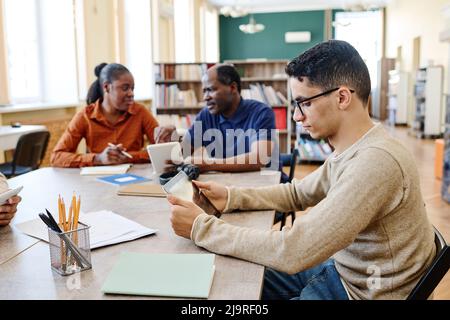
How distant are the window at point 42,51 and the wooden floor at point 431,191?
305 centimetres

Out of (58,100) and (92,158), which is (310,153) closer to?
(58,100)

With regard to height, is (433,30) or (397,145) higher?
(433,30)

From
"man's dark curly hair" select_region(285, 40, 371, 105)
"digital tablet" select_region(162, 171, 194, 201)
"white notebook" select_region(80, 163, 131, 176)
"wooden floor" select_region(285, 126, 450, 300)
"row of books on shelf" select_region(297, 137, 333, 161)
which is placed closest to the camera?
"man's dark curly hair" select_region(285, 40, 371, 105)

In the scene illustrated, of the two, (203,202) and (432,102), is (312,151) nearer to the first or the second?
(432,102)

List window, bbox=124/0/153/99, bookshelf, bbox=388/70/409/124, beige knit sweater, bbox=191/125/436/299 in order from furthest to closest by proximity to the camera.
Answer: bookshelf, bbox=388/70/409/124, window, bbox=124/0/153/99, beige knit sweater, bbox=191/125/436/299

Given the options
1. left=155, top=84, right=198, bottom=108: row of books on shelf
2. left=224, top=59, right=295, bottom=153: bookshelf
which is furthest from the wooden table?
left=224, top=59, right=295, bottom=153: bookshelf

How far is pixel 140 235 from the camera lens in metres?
1.27

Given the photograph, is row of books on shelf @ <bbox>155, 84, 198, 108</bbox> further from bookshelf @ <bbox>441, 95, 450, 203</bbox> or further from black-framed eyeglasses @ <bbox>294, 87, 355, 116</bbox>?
black-framed eyeglasses @ <bbox>294, 87, 355, 116</bbox>

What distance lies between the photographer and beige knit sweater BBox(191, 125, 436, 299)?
40.6 inches

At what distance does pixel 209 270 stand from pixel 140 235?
1.11ft

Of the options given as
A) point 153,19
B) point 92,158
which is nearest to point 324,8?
point 153,19

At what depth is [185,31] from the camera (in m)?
11.0

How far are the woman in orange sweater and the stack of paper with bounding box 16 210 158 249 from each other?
1121mm

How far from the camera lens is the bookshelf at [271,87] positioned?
235 inches
